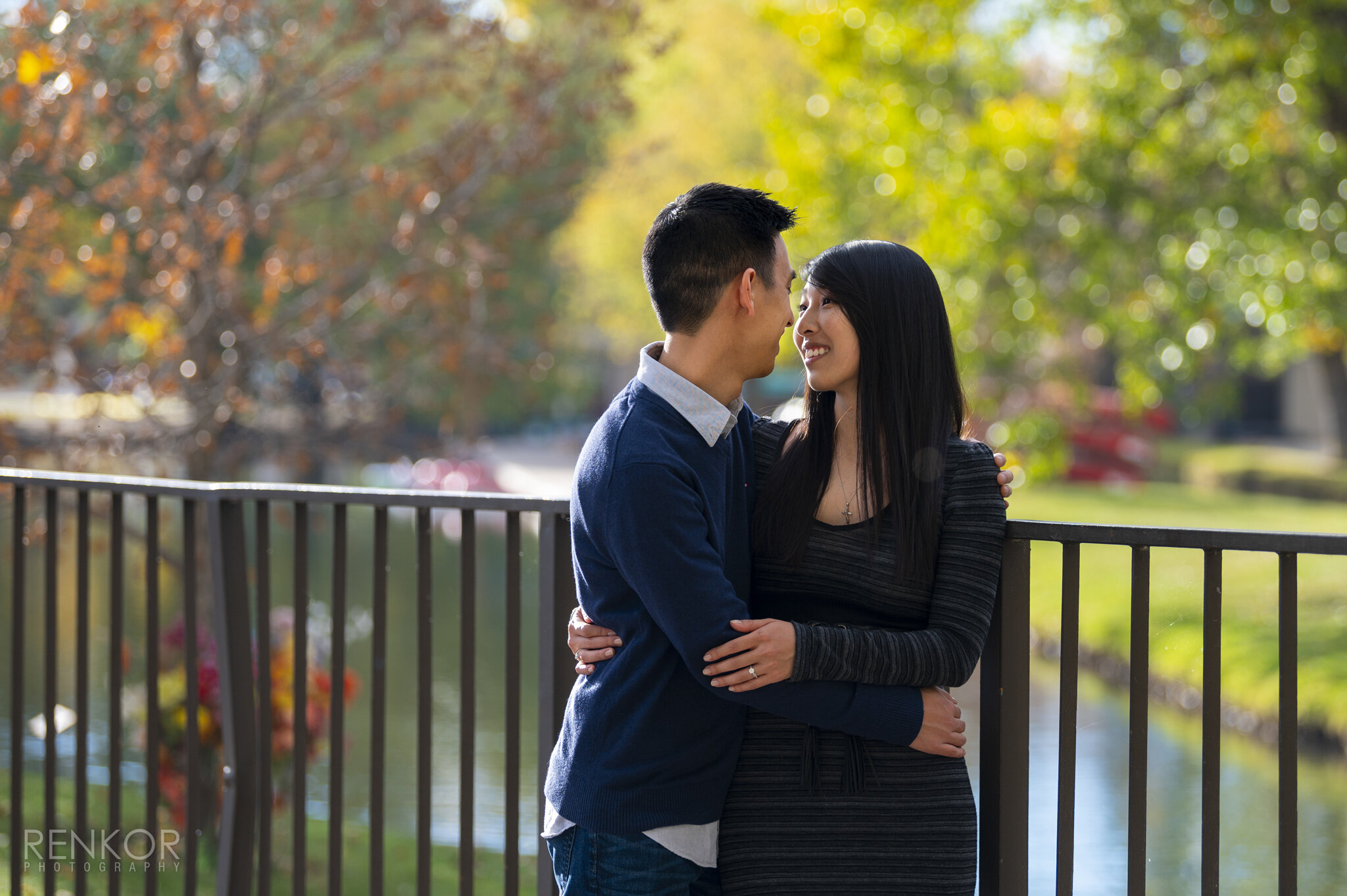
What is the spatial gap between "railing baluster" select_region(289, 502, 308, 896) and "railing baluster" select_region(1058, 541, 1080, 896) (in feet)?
5.59

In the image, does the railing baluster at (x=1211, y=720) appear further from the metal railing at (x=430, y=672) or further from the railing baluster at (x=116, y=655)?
the railing baluster at (x=116, y=655)

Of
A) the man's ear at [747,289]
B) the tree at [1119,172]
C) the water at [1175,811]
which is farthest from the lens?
the tree at [1119,172]

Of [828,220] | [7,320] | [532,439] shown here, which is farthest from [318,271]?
[532,439]

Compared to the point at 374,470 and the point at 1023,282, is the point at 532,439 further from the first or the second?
the point at 1023,282

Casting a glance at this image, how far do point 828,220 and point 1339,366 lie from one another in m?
6.35

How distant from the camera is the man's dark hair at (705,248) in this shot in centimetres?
198

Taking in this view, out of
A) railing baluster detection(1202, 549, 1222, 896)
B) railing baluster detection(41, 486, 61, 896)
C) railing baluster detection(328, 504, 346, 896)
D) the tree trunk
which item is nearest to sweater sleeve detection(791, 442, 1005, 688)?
railing baluster detection(1202, 549, 1222, 896)

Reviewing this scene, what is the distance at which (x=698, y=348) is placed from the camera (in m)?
2.02

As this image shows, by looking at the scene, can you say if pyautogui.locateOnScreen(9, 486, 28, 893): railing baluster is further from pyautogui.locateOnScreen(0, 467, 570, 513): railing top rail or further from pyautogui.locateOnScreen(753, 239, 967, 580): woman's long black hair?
pyautogui.locateOnScreen(753, 239, 967, 580): woman's long black hair

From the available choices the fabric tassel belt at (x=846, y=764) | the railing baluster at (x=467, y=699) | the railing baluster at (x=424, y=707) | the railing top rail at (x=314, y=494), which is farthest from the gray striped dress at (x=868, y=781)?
the railing baluster at (x=424, y=707)

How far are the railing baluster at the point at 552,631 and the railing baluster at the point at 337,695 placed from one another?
47 centimetres

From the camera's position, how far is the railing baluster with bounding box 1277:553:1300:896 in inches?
89.3

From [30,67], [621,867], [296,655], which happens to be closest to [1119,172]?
[30,67]

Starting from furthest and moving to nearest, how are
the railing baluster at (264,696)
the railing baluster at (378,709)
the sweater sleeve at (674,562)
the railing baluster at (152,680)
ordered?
the railing baluster at (152,680)
the railing baluster at (264,696)
the railing baluster at (378,709)
the sweater sleeve at (674,562)
